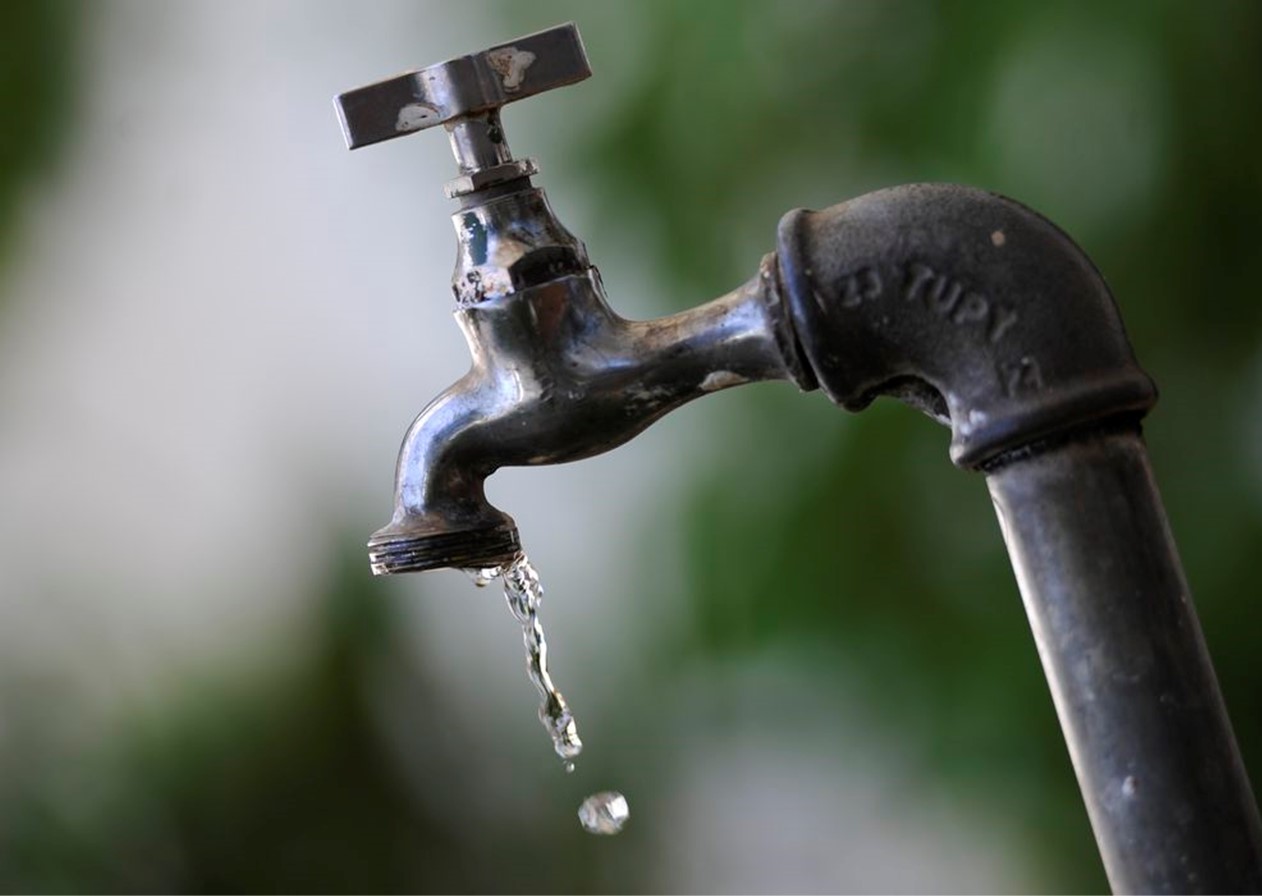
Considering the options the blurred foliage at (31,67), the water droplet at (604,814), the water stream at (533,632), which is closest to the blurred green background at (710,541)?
the blurred foliage at (31,67)

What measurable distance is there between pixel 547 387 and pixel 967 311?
Result: 6.3 inches

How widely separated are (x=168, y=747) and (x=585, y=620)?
0.41 m

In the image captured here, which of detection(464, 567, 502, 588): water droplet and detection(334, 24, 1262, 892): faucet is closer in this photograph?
detection(334, 24, 1262, 892): faucet

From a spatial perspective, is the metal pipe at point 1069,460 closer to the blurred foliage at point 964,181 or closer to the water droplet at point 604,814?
the water droplet at point 604,814

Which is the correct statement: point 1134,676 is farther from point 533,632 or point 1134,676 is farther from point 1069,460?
point 533,632

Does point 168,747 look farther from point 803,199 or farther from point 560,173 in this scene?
point 803,199

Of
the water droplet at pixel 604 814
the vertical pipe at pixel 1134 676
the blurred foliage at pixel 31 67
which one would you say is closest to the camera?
the vertical pipe at pixel 1134 676

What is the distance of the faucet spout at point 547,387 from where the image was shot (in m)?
0.57

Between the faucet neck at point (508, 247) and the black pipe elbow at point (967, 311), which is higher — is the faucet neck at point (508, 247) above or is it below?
above

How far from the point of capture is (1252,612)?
1.25 meters

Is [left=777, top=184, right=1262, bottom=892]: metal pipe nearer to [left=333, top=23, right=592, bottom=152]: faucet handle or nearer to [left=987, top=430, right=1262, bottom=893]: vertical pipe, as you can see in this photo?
[left=987, top=430, right=1262, bottom=893]: vertical pipe

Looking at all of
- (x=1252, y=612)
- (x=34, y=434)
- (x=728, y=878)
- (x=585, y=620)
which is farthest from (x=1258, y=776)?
(x=34, y=434)

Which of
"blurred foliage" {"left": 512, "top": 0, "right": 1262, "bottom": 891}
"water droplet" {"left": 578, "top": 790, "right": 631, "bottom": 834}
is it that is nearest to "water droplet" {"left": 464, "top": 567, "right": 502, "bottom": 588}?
"water droplet" {"left": 578, "top": 790, "right": 631, "bottom": 834}

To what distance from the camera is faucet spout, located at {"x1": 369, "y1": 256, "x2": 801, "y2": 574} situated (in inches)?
22.5
